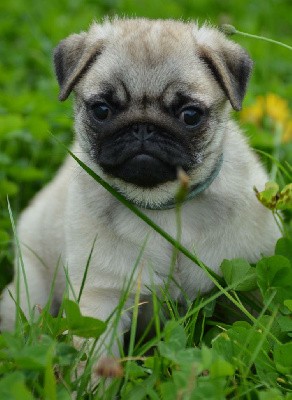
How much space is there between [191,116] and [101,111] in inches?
14.9

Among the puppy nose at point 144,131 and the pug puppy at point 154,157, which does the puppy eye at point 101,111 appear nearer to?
the pug puppy at point 154,157

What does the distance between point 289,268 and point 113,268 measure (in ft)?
2.41

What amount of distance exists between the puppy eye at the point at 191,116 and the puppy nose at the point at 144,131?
14 cm

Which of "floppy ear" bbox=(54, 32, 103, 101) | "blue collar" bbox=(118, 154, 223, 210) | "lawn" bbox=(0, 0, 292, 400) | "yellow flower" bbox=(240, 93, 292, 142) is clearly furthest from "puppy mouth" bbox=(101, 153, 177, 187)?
"yellow flower" bbox=(240, 93, 292, 142)

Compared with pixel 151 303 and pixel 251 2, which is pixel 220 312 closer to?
pixel 151 303

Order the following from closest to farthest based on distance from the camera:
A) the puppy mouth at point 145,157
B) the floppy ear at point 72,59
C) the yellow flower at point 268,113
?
the puppy mouth at point 145,157, the floppy ear at point 72,59, the yellow flower at point 268,113

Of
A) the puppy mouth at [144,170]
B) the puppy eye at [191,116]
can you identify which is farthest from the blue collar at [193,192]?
the puppy eye at [191,116]

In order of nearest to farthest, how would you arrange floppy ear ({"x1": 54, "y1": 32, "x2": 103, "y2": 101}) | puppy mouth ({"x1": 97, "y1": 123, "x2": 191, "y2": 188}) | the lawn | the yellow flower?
the lawn, puppy mouth ({"x1": 97, "y1": 123, "x2": 191, "y2": 188}), floppy ear ({"x1": 54, "y1": 32, "x2": 103, "y2": 101}), the yellow flower

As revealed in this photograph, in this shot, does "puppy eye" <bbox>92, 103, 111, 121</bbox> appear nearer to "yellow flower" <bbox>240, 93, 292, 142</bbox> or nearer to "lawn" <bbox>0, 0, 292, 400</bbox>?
"lawn" <bbox>0, 0, 292, 400</bbox>

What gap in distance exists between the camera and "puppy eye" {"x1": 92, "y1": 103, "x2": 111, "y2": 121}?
11.6 ft

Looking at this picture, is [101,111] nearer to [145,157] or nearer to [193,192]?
[145,157]

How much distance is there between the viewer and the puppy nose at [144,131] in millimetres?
3428

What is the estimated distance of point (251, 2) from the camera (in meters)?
7.89

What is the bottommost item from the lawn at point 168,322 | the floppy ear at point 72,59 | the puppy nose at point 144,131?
the lawn at point 168,322
